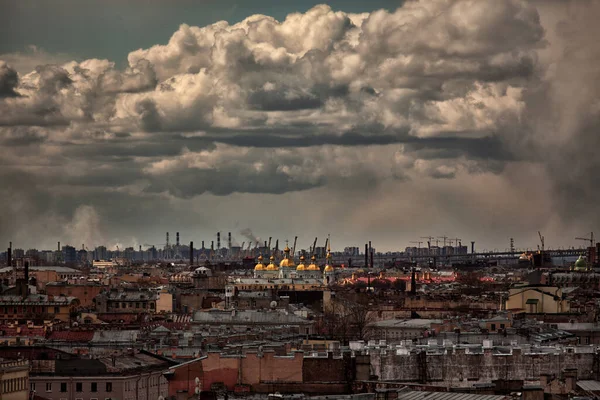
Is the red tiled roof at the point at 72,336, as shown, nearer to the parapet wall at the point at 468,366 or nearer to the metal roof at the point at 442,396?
the parapet wall at the point at 468,366

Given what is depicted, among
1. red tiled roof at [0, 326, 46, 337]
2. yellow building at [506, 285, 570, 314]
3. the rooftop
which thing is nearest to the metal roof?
red tiled roof at [0, 326, 46, 337]

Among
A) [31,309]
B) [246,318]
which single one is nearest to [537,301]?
[246,318]

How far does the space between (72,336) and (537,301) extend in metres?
51.7

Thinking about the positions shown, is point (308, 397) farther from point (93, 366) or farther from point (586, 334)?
point (586, 334)

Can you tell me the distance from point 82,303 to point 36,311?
2140cm

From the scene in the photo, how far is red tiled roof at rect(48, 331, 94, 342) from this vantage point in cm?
9294

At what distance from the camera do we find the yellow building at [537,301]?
137000mm

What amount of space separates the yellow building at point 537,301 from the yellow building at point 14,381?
79906 millimetres

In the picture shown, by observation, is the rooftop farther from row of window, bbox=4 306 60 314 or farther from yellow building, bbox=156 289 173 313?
yellow building, bbox=156 289 173 313

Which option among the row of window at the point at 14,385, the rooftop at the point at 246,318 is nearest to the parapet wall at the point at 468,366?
the row of window at the point at 14,385

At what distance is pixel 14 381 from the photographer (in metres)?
56.4

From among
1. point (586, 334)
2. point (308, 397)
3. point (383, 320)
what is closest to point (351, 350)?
point (308, 397)

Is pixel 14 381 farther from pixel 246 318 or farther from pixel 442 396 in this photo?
pixel 246 318

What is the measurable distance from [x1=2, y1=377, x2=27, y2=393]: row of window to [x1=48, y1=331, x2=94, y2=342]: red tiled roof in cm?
3326
